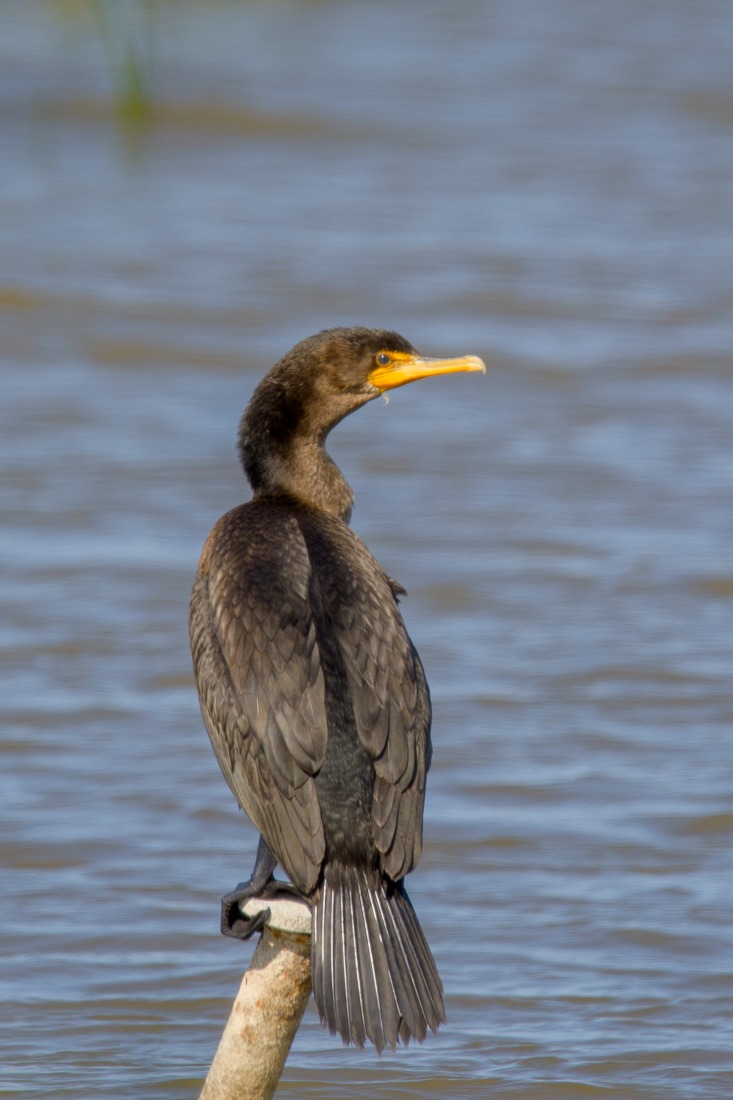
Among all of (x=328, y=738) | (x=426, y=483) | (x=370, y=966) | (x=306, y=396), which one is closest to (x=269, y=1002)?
(x=370, y=966)

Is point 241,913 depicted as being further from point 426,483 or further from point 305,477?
point 426,483

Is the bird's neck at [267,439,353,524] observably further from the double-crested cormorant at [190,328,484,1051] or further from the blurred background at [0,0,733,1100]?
the blurred background at [0,0,733,1100]

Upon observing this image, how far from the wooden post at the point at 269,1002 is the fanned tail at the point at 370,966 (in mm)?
124

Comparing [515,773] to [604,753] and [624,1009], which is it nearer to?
[604,753]

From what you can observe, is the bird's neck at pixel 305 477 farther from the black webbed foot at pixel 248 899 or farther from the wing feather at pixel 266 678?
the black webbed foot at pixel 248 899

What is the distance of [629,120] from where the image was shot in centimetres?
1473

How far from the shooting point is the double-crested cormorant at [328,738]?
3812 mm

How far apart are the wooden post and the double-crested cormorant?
0.18 feet

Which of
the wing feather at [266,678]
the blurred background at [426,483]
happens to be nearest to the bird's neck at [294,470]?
the wing feather at [266,678]

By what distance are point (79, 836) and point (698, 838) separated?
1.86 meters

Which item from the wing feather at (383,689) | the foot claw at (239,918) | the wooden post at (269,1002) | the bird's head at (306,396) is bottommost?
the wooden post at (269,1002)

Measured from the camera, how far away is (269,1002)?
13.1ft

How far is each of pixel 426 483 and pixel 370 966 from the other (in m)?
5.30

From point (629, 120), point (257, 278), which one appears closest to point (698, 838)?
point (257, 278)
